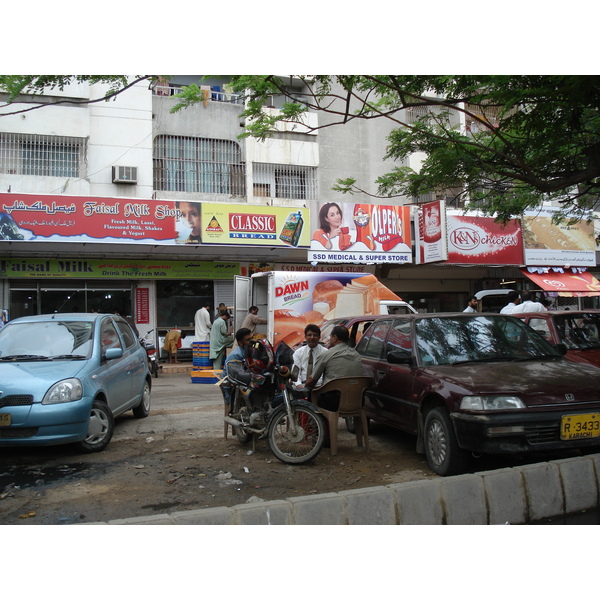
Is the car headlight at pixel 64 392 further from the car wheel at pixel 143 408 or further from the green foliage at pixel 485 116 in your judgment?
the green foliage at pixel 485 116

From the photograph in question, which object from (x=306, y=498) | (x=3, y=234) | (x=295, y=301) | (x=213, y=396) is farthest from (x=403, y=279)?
(x=306, y=498)

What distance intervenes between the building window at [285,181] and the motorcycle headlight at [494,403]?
44.8 feet

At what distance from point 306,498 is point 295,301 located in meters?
8.43

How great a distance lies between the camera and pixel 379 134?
62.7 feet

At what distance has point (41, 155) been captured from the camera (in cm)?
1542

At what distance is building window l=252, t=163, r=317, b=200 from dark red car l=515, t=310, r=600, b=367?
11.1 m

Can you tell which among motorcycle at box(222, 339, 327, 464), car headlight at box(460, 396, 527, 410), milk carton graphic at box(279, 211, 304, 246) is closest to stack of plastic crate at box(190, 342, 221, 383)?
milk carton graphic at box(279, 211, 304, 246)

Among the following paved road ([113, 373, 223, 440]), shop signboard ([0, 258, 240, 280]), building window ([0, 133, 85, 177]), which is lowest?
paved road ([113, 373, 223, 440])

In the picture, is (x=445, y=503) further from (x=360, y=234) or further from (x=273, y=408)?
(x=360, y=234)

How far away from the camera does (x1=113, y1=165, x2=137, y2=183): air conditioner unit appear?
15.5 metres

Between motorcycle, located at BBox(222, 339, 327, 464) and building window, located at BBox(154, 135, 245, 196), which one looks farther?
building window, located at BBox(154, 135, 245, 196)

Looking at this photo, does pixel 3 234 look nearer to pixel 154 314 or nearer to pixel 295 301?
pixel 154 314

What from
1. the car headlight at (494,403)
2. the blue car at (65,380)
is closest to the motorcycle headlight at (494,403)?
the car headlight at (494,403)

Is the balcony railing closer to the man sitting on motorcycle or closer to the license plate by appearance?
the man sitting on motorcycle
